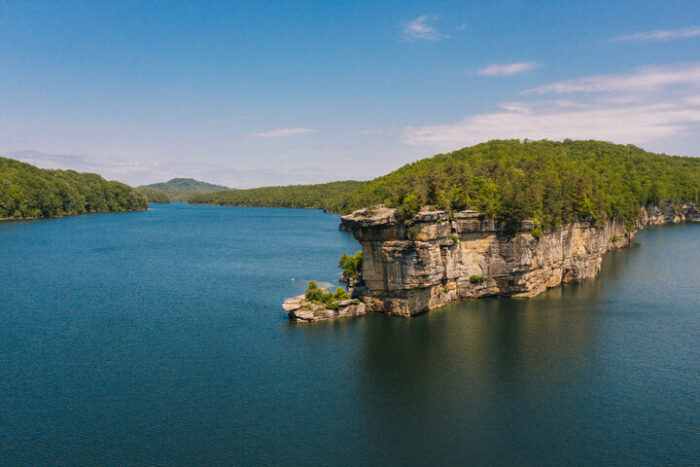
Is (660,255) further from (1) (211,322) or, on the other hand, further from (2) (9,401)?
(2) (9,401)

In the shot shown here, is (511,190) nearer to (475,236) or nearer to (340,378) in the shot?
(475,236)

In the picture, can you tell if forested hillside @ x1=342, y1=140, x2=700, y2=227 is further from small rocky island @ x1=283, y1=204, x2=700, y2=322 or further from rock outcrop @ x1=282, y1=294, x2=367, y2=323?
rock outcrop @ x1=282, y1=294, x2=367, y2=323

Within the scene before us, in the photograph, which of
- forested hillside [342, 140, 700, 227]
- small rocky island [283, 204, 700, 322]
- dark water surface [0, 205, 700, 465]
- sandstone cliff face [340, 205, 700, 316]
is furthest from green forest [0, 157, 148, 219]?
sandstone cliff face [340, 205, 700, 316]

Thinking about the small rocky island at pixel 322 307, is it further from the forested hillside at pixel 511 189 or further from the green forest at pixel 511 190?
the forested hillside at pixel 511 189

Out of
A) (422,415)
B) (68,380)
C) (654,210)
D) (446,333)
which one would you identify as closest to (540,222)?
(446,333)

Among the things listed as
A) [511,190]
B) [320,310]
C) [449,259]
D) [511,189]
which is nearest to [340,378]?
[320,310]

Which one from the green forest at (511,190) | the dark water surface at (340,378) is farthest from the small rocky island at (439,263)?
the dark water surface at (340,378)

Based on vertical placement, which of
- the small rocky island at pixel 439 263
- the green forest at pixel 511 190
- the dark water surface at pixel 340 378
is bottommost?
the dark water surface at pixel 340 378
